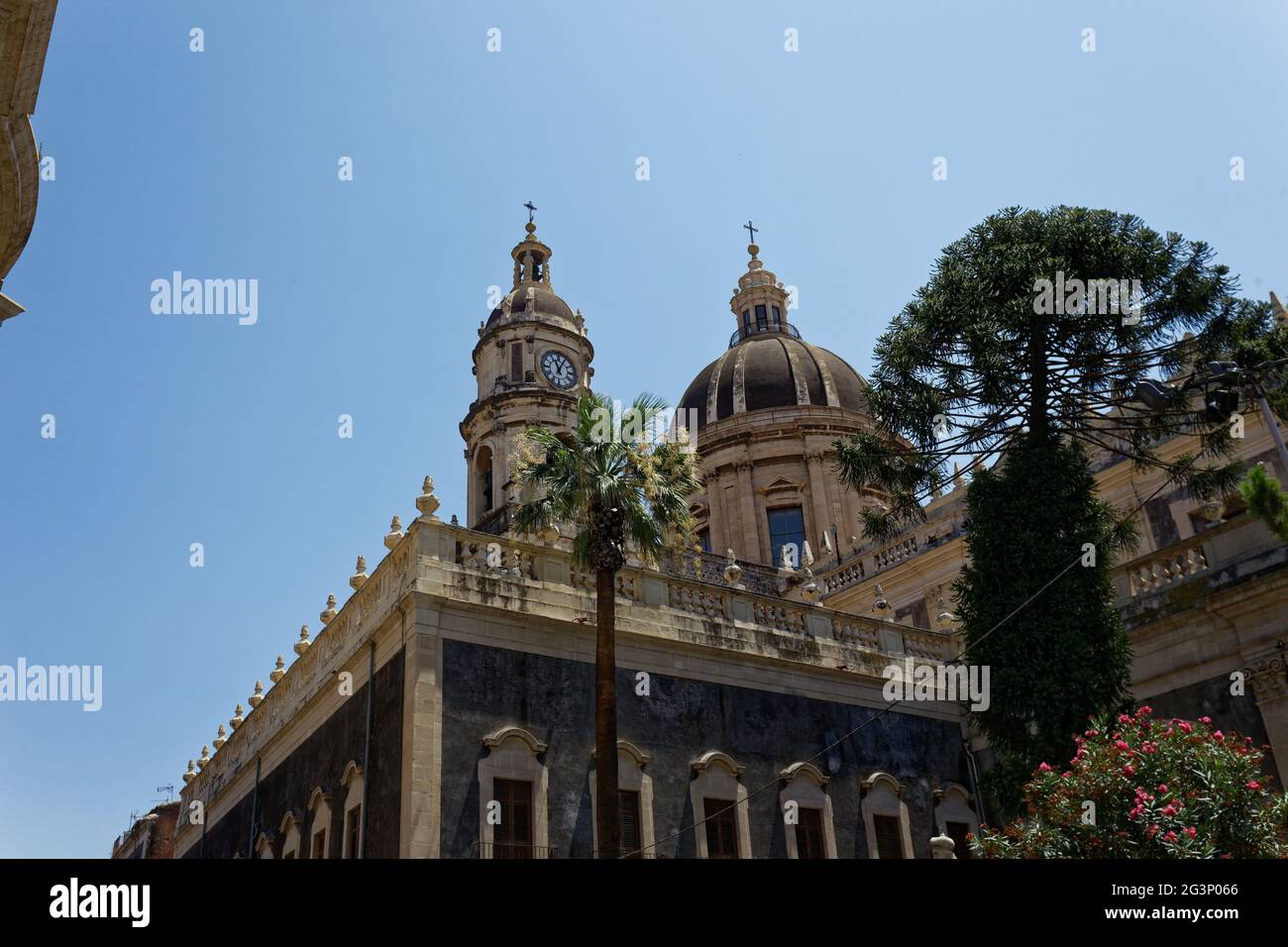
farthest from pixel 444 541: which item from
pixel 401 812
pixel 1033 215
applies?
pixel 1033 215

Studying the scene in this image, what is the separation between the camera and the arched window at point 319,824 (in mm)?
21812

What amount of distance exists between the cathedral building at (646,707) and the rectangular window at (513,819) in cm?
4

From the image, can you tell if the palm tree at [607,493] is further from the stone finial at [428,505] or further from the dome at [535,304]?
the dome at [535,304]

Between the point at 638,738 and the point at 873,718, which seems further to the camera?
the point at 873,718

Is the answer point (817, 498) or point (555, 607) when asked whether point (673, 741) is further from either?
point (817, 498)

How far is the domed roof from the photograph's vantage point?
51.8 m

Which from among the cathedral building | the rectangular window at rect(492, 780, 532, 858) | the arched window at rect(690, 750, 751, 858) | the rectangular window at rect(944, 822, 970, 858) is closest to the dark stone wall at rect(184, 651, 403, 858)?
the cathedral building

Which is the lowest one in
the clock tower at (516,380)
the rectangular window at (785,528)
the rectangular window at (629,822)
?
the rectangular window at (629,822)

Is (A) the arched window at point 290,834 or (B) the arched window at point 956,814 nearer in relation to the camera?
(A) the arched window at point 290,834

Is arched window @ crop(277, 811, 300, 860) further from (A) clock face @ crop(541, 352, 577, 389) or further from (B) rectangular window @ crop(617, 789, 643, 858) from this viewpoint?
A: (A) clock face @ crop(541, 352, 577, 389)

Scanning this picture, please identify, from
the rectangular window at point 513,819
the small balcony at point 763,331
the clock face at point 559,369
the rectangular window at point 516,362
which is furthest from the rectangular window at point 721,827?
the small balcony at point 763,331

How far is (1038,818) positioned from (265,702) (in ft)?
61.4
